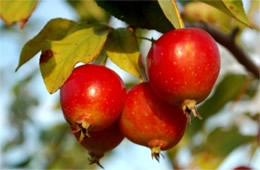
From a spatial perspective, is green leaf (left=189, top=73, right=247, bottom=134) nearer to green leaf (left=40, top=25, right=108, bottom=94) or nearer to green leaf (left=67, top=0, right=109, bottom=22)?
green leaf (left=67, top=0, right=109, bottom=22)

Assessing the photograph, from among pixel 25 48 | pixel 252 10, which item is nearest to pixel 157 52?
pixel 25 48

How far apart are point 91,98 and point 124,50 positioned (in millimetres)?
197

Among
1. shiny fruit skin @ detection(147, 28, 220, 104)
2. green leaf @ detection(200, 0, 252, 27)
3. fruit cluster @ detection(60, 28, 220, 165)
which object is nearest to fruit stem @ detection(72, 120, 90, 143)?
fruit cluster @ detection(60, 28, 220, 165)

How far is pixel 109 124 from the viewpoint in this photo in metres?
1.12

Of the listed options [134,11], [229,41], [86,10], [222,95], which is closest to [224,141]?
[222,95]

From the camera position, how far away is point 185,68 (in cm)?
103

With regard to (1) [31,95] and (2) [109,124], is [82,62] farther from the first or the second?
(1) [31,95]

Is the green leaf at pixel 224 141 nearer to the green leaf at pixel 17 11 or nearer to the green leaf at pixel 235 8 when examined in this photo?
the green leaf at pixel 235 8

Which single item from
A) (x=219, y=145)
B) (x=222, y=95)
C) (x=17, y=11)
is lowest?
(x=219, y=145)

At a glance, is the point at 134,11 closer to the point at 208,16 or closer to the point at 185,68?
the point at 185,68

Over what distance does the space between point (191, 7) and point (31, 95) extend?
5.35ft

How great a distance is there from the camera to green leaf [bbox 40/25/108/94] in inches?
44.9

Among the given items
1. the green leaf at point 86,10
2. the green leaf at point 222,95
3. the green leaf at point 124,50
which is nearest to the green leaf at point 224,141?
the green leaf at point 222,95

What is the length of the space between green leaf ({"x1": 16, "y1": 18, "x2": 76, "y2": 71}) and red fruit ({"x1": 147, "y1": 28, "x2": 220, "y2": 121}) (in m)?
0.31
